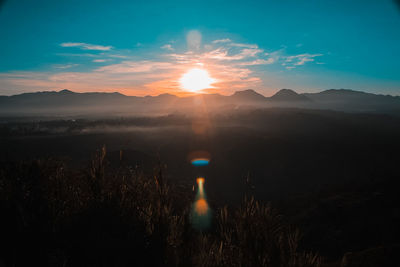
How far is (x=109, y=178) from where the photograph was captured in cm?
582

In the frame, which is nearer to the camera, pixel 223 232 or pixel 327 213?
pixel 223 232

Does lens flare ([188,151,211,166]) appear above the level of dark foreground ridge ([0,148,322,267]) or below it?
below

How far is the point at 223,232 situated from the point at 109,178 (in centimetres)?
370

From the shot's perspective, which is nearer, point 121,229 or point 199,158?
point 121,229

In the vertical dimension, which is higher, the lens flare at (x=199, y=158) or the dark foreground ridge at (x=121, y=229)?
the dark foreground ridge at (x=121, y=229)

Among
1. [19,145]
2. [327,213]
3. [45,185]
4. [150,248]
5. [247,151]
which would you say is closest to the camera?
[150,248]

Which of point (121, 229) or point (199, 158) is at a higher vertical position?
point (121, 229)

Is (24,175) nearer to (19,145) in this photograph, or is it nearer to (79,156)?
(79,156)

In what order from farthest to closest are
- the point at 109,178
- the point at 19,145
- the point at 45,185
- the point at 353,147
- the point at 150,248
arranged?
1. the point at 19,145
2. the point at 353,147
3. the point at 109,178
4. the point at 45,185
5. the point at 150,248

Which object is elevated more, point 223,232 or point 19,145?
point 223,232

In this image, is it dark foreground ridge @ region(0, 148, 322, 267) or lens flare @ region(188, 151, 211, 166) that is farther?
lens flare @ region(188, 151, 211, 166)

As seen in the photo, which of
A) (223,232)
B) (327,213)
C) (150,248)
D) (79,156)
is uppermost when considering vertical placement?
(223,232)

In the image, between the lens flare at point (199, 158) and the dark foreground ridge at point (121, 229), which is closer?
the dark foreground ridge at point (121, 229)

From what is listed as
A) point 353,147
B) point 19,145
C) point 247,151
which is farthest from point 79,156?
point 353,147
